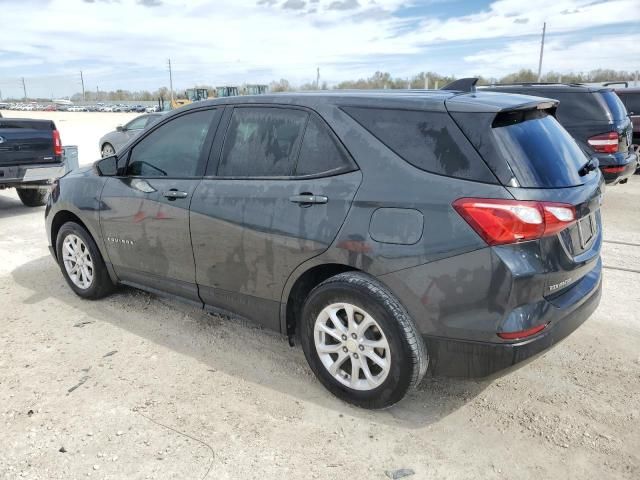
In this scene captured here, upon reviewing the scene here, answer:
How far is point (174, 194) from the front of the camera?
3.57 metres

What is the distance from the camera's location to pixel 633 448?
8.48 ft

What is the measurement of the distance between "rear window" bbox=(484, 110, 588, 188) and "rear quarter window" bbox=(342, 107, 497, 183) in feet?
0.46

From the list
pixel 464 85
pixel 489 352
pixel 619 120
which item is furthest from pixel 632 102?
pixel 489 352

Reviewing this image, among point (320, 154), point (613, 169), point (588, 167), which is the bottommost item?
point (613, 169)

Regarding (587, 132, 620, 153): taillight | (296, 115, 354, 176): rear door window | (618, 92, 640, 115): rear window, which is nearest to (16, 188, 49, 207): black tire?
(296, 115, 354, 176): rear door window

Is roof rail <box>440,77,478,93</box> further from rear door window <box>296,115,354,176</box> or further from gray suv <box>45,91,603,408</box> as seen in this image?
rear door window <box>296,115,354,176</box>

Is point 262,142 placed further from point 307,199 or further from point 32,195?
point 32,195

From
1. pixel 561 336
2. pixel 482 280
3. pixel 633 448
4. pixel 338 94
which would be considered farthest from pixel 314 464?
pixel 338 94

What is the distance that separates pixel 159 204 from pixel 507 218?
7.78 feet

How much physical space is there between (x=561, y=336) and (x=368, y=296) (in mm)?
977

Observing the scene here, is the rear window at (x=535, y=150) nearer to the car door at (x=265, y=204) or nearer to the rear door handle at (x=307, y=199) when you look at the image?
the car door at (x=265, y=204)

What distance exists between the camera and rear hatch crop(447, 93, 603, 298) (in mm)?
2443

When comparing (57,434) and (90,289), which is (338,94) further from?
(90,289)

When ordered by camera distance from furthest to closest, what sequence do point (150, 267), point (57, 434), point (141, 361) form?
point (150, 267), point (141, 361), point (57, 434)
